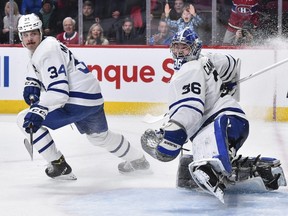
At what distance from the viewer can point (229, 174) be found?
15.2 feet

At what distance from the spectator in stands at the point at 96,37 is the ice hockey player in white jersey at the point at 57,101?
3013 millimetres

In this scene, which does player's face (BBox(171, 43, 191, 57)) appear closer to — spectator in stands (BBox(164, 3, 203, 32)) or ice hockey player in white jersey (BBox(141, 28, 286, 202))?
ice hockey player in white jersey (BBox(141, 28, 286, 202))

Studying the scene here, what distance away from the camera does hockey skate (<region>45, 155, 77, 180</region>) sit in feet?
17.5

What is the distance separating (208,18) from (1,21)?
1.89m

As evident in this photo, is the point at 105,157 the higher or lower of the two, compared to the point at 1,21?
lower

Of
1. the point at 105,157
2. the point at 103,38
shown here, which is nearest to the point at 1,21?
the point at 103,38

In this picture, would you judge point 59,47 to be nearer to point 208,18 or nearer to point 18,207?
point 18,207

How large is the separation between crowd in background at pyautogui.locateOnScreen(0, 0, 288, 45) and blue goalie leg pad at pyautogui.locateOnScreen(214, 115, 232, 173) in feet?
12.0

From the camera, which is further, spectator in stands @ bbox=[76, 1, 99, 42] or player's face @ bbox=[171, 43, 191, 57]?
spectator in stands @ bbox=[76, 1, 99, 42]

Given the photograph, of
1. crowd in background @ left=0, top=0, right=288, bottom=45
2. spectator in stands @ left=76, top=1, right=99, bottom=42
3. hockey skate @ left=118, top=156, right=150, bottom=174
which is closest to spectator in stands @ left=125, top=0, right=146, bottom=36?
crowd in background @ left=0, top=0, right=288, bottom=45

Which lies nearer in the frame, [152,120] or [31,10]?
[152,120]

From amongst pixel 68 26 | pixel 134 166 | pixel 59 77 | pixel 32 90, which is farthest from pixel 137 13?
pixel 59 77

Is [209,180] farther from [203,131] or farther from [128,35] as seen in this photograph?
[128,35]

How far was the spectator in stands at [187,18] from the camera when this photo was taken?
8.33 m
